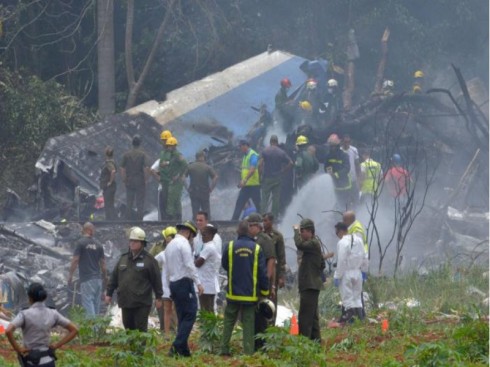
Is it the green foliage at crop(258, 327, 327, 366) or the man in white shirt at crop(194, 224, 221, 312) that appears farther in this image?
the man in white shirt at crop(194, 224, 221, 312)

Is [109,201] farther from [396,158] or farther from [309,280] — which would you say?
[309,280]

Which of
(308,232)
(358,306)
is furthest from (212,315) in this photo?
(358,306)

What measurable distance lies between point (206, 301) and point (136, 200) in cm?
760

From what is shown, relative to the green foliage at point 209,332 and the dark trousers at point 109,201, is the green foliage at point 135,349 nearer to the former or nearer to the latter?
the green foliage at point 209,332

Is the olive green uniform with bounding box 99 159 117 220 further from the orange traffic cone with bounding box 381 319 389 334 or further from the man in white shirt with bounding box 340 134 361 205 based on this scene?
the orange traffic cone with bounding box 381 319 389 334

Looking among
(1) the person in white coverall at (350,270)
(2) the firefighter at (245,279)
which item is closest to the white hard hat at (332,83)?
(1) the person in white coverall at (350,270)

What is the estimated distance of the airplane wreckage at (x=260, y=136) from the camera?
24.1m

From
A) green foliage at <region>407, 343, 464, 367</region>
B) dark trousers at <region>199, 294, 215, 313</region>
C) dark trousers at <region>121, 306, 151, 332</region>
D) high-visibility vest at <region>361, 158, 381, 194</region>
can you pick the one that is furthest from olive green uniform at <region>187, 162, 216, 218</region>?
green foliage at <region>407, 343, 464, 367</region>

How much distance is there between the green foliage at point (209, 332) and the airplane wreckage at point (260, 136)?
7.96 m

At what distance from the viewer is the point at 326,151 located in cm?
2494

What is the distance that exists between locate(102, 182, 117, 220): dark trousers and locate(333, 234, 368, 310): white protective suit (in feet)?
24.5

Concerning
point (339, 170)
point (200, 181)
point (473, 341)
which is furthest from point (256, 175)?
point (473, 341)

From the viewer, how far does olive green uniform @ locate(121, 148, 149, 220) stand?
72.3ft

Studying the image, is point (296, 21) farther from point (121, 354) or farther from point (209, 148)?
point (121, 354)
